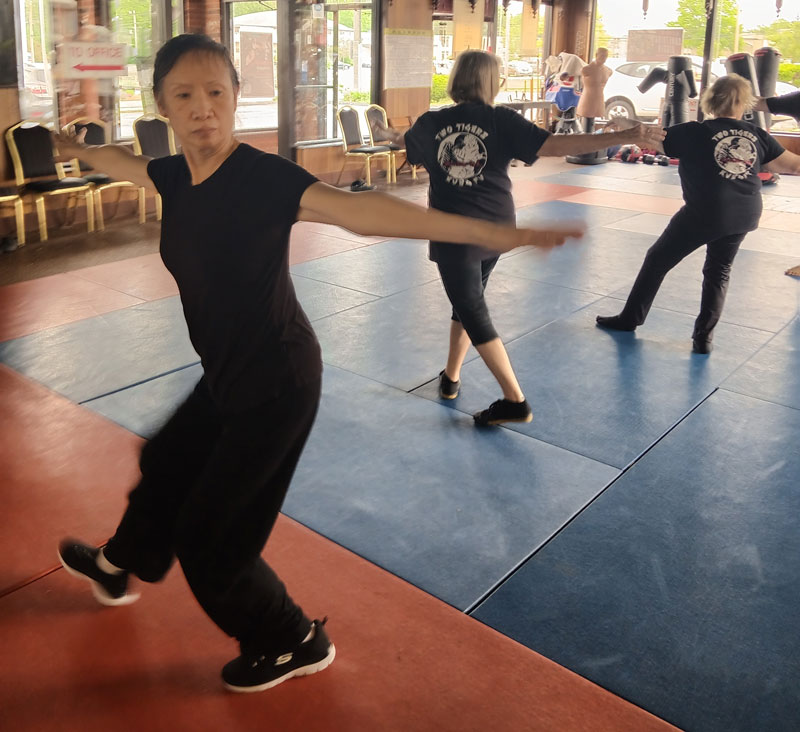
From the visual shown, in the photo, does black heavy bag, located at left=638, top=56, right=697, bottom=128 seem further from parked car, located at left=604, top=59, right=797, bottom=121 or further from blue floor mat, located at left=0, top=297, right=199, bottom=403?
blue floor mat, located at left=0, top=297, right=199, bottom=403

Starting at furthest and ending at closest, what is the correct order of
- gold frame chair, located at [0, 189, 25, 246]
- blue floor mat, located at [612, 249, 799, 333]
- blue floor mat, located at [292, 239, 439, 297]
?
gold frame chair, located at [0, 189, 25, 246]
blue floor mat, located at [292, 239, 439, 297]
blue floor mat, located at [612, 249, 799, 333]

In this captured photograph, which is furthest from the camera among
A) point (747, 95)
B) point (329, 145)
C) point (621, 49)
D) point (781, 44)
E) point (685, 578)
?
point (621, 49)

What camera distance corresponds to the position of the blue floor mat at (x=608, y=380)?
3.70 meters

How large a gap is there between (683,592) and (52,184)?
6.49 metres

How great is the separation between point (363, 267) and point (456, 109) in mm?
3269

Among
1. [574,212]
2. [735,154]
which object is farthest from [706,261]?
[574,212]

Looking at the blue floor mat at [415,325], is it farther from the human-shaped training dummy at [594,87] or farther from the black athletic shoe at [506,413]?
the human-shaped training dummy at [594,87]

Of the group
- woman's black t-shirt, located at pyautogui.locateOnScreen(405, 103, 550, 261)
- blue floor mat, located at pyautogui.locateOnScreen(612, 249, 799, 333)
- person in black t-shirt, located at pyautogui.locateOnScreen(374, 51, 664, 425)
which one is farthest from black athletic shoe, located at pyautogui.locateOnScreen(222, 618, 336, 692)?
blue floor mat, located at pyautogui.locateOnScreen(612, 249, 799, 333)

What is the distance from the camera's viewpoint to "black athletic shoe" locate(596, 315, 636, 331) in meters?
5.08

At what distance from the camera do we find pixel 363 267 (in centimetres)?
664

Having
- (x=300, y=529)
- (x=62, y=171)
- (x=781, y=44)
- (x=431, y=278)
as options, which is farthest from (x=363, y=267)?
(x=781, y=44)

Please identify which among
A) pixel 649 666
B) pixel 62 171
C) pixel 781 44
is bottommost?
pixel 649 666

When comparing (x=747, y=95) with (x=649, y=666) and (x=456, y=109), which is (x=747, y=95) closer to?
(x=456, y=109)

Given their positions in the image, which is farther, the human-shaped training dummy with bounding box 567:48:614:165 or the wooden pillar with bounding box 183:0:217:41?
the human-shaped training dummy with bounding box 567:48:614:165
